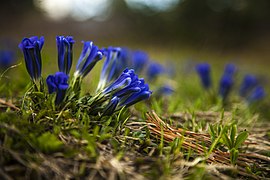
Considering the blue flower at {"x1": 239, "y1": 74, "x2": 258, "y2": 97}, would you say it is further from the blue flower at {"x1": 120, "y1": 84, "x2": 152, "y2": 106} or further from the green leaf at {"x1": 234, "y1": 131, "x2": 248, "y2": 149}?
the blue flower at {"x1": 120, "y1": 84, "x2": 152, "y2": 106}

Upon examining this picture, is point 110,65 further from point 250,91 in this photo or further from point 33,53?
point 250,91

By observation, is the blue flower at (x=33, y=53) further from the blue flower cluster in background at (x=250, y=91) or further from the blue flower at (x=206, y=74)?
the blue flower cluster in background at (x=250, y=91)

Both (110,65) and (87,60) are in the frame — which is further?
(110,65)

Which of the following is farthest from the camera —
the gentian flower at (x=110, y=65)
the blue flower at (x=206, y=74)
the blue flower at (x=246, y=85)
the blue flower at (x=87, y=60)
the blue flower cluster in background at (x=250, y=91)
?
the blue flower at (x=246, y=85)

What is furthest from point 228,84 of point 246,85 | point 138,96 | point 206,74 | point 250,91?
point 138,96

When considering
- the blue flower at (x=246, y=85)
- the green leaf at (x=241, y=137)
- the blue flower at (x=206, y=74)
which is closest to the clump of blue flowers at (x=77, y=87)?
the green leaf at (x=241, y=137)

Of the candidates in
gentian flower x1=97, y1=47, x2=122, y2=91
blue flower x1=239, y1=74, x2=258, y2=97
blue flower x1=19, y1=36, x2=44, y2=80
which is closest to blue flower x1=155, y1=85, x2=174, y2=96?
blue flower x1=239, y1=74, x2=258, y2=97

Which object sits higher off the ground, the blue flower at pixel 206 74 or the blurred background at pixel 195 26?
the blurred background at pixel 195 26
